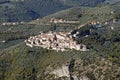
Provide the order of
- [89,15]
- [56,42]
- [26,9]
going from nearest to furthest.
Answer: [56,42] → [89,15] → [26,9]

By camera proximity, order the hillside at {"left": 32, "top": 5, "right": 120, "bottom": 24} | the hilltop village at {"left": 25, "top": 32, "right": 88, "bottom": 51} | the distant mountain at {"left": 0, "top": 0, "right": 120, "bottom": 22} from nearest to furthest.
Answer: the hilltop village at {"left": 25, "top": 32, "right": 88, "bottom": 51}, the hillside at {"left": 32, "top": 5, "right": 120, "bottom": 24}, the distant mountain at {"left": 0, "top": 0, "right": 120, "bottom": 22}

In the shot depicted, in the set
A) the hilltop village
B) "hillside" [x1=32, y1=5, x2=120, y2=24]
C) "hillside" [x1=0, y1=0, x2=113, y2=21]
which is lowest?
"hillside" [x1=0, y1=0, x2=113, y2=21]

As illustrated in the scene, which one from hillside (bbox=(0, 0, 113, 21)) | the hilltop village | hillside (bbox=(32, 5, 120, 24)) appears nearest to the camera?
the hilltop village

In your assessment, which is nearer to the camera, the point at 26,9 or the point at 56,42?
the point at 56,42

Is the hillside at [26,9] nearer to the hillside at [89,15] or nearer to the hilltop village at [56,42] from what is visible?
the hillside at [89,15]

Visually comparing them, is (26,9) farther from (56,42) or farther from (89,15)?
(56,42)

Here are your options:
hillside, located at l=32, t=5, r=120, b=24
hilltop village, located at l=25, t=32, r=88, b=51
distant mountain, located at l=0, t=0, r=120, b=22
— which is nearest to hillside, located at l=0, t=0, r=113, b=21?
distant mountain, located at l=0, t=0, r=120, b=22

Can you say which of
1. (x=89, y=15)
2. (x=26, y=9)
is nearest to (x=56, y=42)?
(x=89, y=15)

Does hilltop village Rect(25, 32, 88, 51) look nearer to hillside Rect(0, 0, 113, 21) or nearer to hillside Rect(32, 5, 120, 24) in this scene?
hillside Rect(32, 5, 120, 24)
